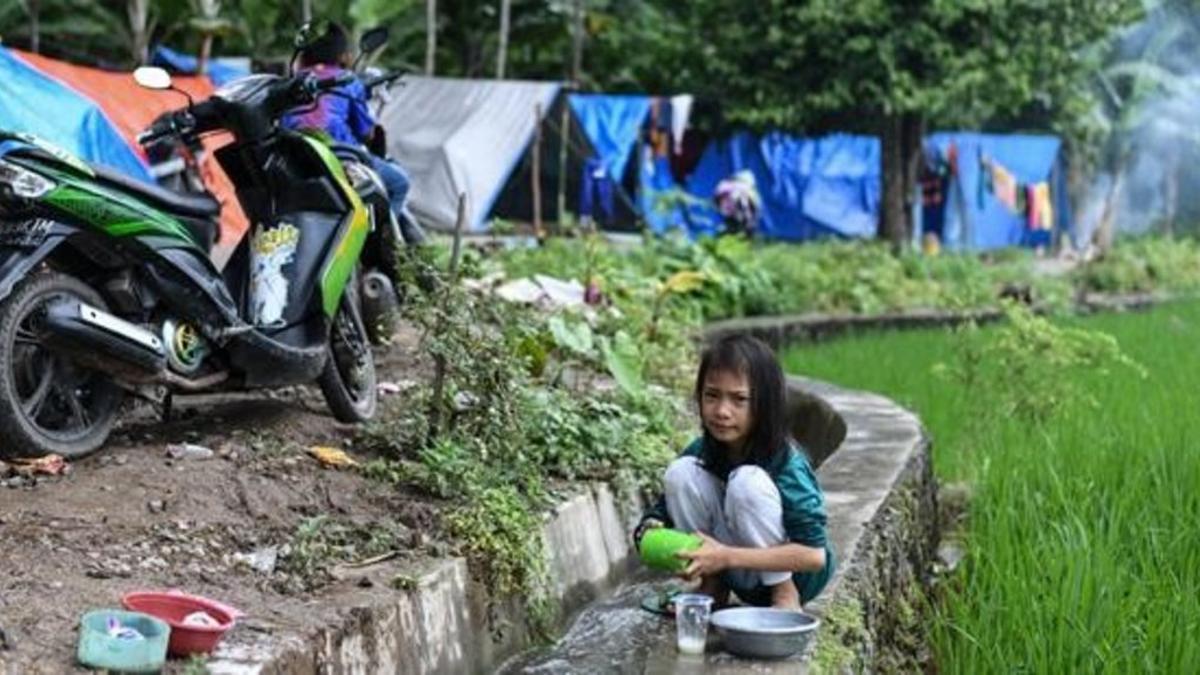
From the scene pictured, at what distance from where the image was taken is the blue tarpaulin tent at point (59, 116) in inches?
287

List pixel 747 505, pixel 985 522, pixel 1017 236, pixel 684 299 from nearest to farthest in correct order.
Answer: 1. pixel 747 505
2. pixel 985 522
3. pixel 684 299
4. pixel 1017 236

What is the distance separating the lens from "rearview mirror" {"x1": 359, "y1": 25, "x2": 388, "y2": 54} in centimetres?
486

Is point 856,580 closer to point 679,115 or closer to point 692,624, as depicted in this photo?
point 692,624

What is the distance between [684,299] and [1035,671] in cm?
646

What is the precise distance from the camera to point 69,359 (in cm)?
375

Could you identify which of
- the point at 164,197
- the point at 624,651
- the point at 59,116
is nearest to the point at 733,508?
the point at 624,651

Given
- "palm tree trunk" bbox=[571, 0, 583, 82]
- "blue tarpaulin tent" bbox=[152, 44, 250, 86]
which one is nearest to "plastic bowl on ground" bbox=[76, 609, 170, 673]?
"blue tarpaulin tent" bbox=[152, 44, 250, 86]

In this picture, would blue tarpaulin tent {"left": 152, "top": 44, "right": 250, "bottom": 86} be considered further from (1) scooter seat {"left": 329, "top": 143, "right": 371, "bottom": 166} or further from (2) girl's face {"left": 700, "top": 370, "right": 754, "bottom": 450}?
(2) girl's face {"left": 700, "top": 370, "right": 754, "bottom": 450}

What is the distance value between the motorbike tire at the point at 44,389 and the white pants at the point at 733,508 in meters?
1.40

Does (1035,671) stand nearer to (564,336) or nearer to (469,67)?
(564,336)

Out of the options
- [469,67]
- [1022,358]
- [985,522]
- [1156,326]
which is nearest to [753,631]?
[985,522]

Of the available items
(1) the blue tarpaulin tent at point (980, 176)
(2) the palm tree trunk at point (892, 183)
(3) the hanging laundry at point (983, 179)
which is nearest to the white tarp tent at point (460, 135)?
→ (2) the palm tree trunk at point (892, 183)

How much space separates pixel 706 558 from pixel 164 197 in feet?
5.80

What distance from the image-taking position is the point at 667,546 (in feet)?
10.2
